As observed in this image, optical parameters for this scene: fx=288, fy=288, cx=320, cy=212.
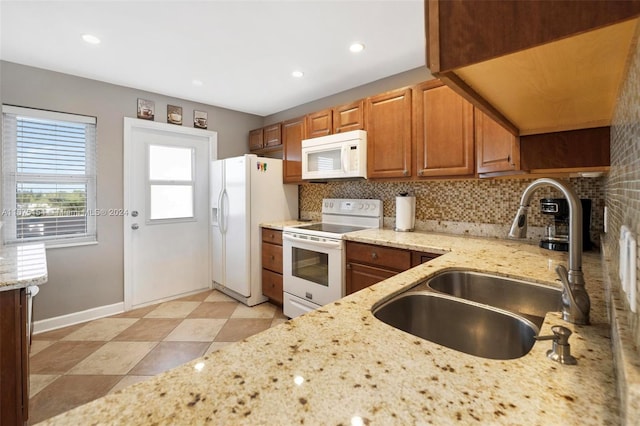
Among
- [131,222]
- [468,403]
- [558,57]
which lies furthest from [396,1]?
[131,222]

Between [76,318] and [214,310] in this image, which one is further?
[214,310]

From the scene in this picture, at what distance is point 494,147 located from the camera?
174cm

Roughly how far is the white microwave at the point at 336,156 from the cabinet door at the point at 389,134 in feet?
0.26

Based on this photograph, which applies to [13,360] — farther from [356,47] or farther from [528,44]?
[356,47]

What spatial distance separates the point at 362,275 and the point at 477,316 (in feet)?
4.46

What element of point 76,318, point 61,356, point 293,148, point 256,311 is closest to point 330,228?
point 293,148

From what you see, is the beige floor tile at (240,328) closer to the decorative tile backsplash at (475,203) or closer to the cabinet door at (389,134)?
the decorative tile backsplash at (475,203)

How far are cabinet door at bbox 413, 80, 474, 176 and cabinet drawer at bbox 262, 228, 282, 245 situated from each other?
1563mm

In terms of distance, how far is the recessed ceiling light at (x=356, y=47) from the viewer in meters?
2.21

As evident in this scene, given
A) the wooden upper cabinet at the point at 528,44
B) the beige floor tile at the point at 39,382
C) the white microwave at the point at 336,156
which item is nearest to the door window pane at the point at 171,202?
the white microwave at the point at 336,156

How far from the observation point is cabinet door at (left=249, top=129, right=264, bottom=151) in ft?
12.6

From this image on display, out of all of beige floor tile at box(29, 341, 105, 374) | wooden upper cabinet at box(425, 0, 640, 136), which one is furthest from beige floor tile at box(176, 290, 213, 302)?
wooden upper cabinet at box(425, 0, 640, 136)

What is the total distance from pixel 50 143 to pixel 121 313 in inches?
70.8

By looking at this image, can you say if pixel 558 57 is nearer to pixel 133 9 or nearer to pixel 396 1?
pixel 396 1
